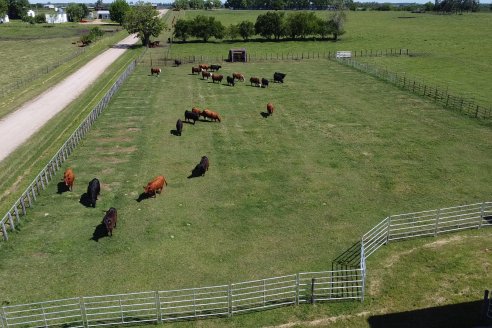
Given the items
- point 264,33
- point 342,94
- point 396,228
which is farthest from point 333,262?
point 264,33

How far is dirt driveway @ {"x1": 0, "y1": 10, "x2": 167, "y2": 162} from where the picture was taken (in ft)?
97.6

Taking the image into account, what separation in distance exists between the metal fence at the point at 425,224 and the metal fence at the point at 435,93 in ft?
55.2

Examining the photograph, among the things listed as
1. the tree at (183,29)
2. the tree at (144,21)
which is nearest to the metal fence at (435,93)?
the tree at (144,21)

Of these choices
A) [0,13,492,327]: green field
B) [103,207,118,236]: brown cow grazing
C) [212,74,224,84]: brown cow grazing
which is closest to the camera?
[0,13,492,327]: green field

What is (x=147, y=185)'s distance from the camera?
2159 centimetres

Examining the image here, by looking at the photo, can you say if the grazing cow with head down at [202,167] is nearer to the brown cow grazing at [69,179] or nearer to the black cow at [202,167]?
the black cow at [202,167]

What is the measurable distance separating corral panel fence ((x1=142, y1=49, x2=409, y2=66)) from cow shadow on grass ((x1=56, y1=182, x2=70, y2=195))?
3982cm

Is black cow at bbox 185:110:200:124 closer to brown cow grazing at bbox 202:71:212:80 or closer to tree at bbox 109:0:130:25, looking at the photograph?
brown cow grazing at bbox 202:71:212:80

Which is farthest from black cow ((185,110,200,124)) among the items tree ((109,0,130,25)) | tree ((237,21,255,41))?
tree ((109,0,130,25))

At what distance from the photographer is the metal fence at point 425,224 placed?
17641mm

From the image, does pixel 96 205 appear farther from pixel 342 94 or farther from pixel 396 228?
pixel 342 94

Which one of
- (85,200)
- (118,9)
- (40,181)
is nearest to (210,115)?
(85,200)

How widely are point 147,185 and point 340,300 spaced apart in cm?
1127

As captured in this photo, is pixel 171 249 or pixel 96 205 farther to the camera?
pixel 96 205
